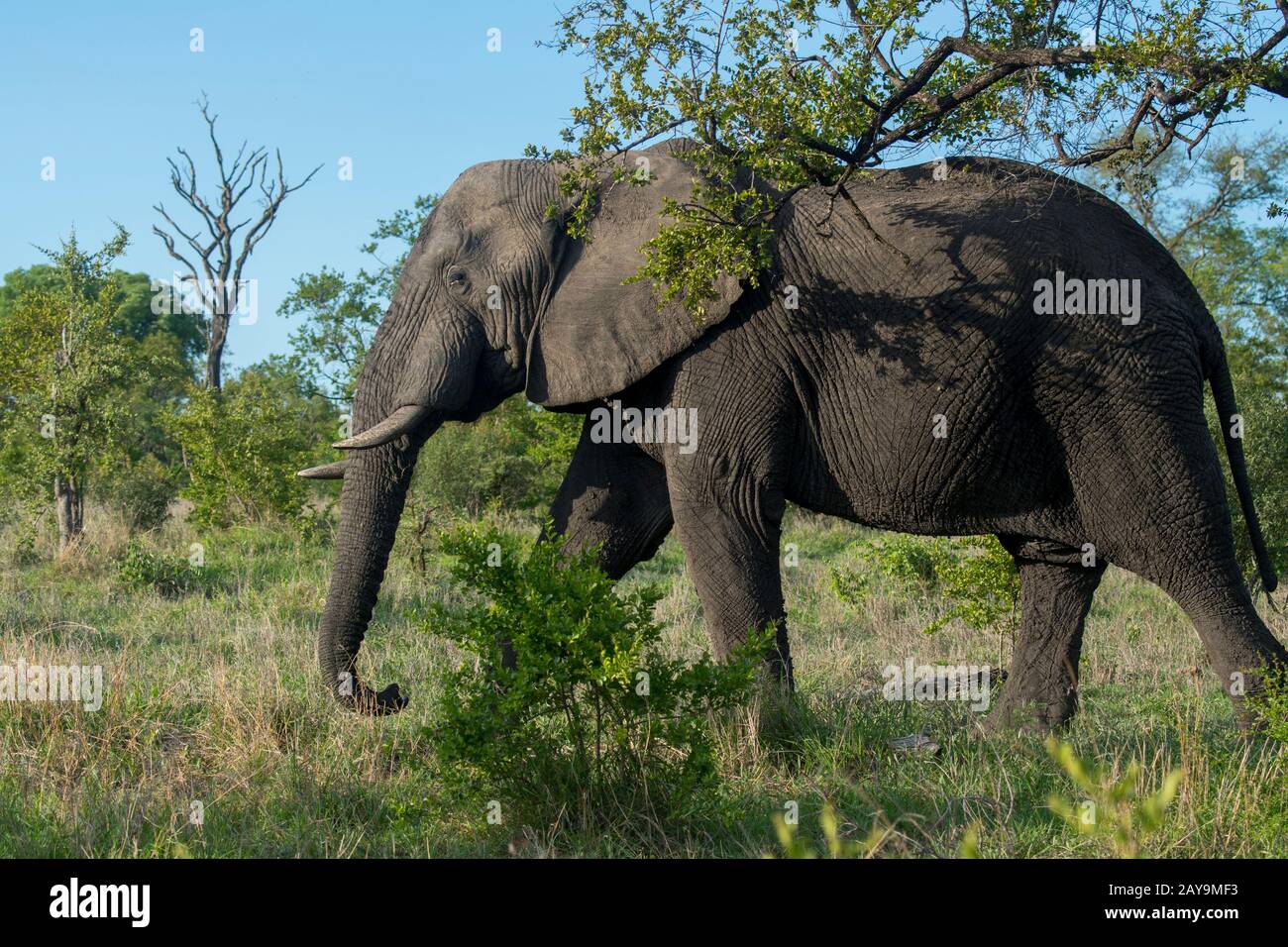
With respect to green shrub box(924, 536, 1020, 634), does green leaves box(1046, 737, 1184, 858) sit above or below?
below

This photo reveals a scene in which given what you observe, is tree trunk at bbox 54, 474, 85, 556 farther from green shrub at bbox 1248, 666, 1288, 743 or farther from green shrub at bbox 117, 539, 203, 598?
green shrub at bbox 1248, 666, 1288, 743

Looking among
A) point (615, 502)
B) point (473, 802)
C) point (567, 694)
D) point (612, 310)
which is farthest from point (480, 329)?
point (473, 802)

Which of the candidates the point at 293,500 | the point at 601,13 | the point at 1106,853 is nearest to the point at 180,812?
the point at 1106,853

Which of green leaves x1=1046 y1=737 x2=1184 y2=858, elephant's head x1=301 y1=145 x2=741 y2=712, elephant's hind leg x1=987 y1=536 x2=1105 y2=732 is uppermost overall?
elephant's head x1=301 y1=145 x2=741 y2=712

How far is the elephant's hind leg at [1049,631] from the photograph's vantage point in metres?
7.63

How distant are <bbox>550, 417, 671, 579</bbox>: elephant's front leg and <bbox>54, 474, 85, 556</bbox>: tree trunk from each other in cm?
905

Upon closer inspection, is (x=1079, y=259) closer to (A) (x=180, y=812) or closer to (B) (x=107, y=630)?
(A) (x=180, y=812)

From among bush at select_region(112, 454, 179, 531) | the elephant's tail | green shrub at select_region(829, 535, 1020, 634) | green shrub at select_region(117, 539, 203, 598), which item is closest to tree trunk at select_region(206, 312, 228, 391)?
bush at select_region(112, 454, 179, 531)

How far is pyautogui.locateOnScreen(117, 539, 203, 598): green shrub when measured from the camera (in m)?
11.6

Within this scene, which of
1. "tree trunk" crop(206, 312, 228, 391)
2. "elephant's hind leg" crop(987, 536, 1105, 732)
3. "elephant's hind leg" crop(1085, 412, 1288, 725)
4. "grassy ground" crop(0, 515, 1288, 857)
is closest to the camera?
"grassy ground" crop(0, 515, 1288, 857)

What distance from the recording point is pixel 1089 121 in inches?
240

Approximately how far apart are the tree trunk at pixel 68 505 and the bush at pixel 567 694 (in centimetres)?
1081

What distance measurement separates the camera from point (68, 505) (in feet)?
50.2

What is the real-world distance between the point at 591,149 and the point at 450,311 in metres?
1.50
